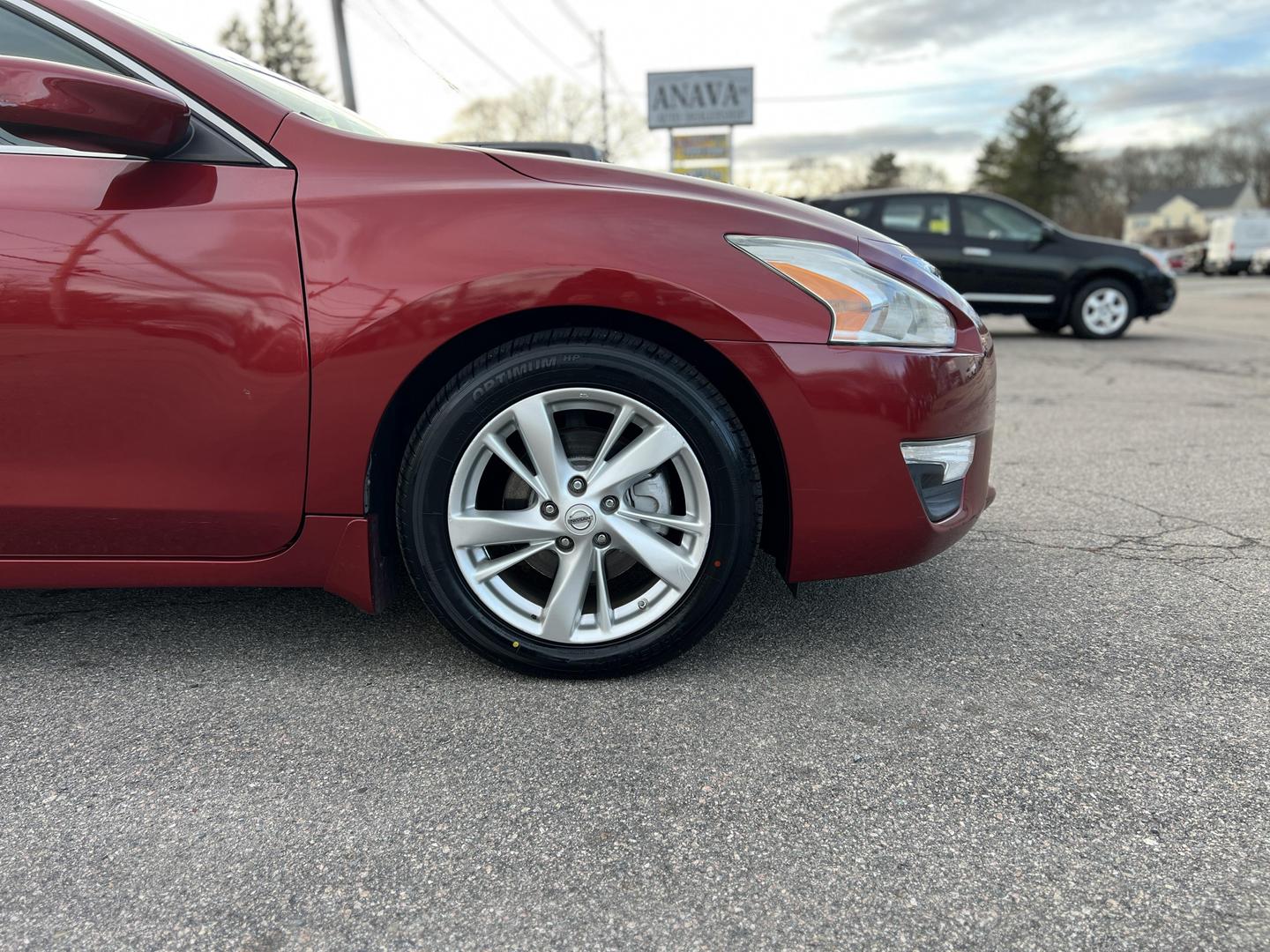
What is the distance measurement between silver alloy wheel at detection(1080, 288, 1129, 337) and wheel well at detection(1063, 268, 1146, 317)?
12cm

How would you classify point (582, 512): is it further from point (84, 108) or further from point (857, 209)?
point (857, 209)

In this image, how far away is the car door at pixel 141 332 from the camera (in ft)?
6.32

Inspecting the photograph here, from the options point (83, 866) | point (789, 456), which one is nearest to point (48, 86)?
point (83, 866)

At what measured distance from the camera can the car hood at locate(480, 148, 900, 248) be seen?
2113 millimetres

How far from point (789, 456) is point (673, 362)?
1.06ft

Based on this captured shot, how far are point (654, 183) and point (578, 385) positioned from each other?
546mm

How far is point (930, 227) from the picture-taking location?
10.2 m

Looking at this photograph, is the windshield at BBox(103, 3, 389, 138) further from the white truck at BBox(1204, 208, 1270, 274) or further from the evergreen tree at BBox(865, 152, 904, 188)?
the evergreen tree at BBox(865, 152, 904, 188)

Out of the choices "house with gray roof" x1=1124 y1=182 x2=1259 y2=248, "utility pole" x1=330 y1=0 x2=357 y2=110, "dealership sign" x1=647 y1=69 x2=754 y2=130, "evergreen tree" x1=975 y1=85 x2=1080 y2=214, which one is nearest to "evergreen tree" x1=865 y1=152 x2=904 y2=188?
"evergreen tree" x1=975 y1=85 x2=1080 y2=214

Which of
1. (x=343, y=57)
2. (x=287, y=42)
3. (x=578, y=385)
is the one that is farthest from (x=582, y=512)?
(x=287, y=42)

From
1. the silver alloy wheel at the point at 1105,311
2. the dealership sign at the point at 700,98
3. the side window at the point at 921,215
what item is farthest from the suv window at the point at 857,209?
the dealership sign at the point at 700,98

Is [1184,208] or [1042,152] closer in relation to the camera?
[1042,152]

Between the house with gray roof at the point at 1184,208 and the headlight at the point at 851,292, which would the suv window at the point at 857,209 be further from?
the house with gray roof at the point at 1184,208

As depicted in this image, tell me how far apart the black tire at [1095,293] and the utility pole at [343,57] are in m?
9.80
